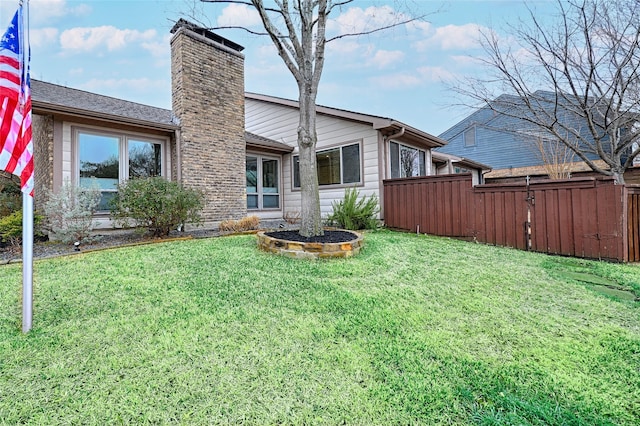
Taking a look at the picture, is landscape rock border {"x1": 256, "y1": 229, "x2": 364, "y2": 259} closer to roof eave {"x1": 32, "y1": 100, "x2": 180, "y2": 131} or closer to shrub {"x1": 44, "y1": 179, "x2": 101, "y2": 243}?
shrub {"x1": 44, "y1": 179, "x2": 101, "y2": 243}

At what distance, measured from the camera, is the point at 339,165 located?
979cm

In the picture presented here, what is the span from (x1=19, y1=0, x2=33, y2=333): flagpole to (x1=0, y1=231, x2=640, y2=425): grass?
0.18 meters

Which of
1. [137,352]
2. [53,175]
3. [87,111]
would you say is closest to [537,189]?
[137,352]

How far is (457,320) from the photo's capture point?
2699 mm

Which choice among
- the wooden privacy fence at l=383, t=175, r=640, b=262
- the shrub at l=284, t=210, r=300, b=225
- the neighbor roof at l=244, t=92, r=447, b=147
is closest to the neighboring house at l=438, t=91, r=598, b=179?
the neighbor roof at l=244, t=92, r=447, b=147

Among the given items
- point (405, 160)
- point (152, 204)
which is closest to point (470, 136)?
point (405, 160)

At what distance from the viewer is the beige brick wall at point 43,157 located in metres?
6.67

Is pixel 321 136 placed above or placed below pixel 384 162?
above

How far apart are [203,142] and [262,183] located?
287cm

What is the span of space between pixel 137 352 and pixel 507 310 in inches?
125

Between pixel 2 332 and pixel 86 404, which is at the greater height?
pixel 2 332

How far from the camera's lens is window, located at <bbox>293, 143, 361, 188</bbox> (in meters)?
9.31

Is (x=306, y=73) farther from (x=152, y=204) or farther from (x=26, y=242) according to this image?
(x=26, y=242)

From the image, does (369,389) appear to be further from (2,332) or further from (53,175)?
(53,175)
